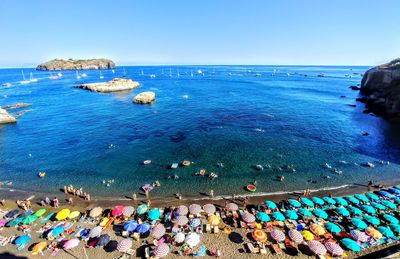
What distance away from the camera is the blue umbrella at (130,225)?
22.5 m

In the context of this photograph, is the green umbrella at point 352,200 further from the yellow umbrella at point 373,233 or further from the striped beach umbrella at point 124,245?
the striped beach umbrella at point 124,245

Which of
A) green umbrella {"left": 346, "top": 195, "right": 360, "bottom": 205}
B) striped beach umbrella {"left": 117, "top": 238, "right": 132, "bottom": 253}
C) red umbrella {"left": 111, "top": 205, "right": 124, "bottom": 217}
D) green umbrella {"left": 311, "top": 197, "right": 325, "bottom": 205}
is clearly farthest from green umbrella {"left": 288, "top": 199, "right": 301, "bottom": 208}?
red umbrella {"left": 111, "top": 205, "right": 124, "bottom": 217}

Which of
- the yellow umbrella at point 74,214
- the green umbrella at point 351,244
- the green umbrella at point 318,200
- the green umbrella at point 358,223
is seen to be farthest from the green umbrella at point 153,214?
the green umbrella at point 358,223

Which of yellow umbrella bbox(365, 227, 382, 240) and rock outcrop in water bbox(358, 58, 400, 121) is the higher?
rock outcrop in water bbox(358, 58, 400, 121)

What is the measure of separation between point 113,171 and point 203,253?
912 inches

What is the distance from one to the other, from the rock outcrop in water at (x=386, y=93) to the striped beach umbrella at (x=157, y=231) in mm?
79340

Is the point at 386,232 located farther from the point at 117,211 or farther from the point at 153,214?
the point at 117,211

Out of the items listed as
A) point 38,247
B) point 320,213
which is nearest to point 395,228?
point 320,213

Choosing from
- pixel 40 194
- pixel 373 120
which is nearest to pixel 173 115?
pixel 40 194

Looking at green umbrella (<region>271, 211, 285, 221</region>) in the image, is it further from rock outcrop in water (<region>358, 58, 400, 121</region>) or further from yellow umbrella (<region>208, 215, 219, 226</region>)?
rock outcrop in water (<region>358, 58, 400, 121</region>)

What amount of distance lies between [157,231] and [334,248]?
18.2 m

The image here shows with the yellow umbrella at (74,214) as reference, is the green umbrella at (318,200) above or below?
above

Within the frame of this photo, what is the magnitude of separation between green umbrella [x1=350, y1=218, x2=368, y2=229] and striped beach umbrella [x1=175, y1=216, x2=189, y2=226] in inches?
764

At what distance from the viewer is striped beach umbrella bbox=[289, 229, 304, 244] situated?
21.2 meters
